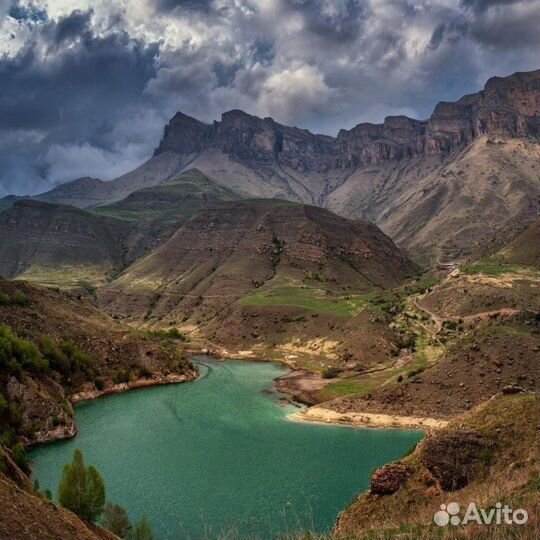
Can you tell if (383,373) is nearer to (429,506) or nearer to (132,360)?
(132,360)

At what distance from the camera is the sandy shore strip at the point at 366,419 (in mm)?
77294

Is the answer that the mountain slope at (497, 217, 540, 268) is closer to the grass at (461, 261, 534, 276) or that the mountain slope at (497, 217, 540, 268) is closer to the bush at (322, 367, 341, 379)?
the grass at (461, 261, 534, 276)

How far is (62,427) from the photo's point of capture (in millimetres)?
76375

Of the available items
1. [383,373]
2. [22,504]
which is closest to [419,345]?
[383,373]

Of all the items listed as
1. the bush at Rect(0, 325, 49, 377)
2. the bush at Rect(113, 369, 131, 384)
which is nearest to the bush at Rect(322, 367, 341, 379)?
the bush at Rect(113, 369, 131, 384)

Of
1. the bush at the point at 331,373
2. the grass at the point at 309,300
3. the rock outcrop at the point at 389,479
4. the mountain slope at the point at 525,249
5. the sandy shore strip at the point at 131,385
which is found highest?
the mountain slope at the point at 525,249

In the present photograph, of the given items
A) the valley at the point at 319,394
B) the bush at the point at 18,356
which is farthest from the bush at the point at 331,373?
the bush at the point at 18,356

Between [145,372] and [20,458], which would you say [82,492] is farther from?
[145,372]

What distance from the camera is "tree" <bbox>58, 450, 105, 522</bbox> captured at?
43.0 m

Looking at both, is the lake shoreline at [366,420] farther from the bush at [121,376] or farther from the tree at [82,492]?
the tree at [82,492]

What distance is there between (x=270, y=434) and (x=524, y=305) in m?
62.7

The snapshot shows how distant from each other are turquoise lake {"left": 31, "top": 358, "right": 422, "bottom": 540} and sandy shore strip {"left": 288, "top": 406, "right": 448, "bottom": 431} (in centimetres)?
215

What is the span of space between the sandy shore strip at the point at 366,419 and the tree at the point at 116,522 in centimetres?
4166

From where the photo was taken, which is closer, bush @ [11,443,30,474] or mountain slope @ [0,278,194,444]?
bush @ [11,443,30,474]
